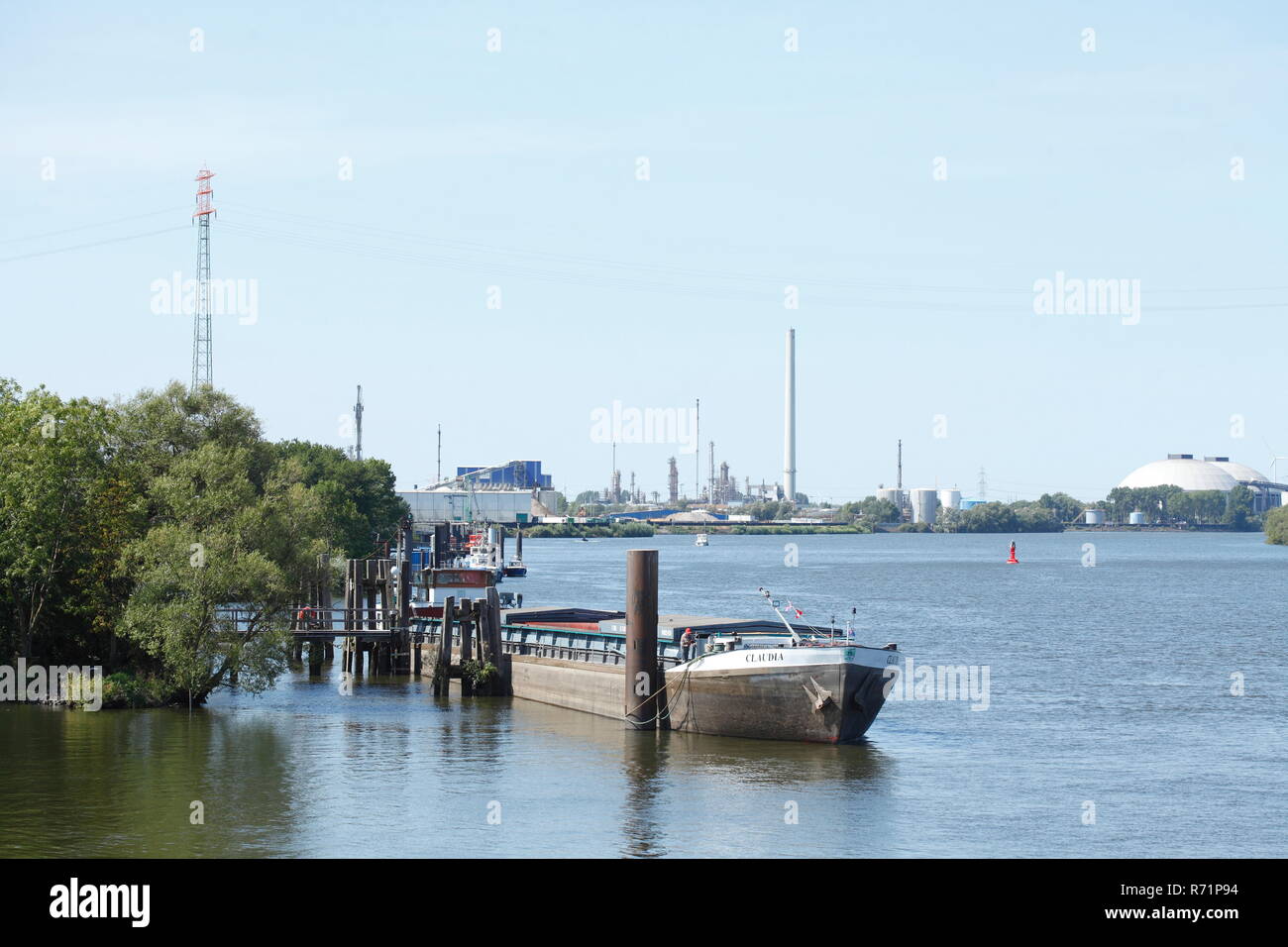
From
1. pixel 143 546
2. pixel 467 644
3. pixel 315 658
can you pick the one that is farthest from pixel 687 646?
pixel 315 658

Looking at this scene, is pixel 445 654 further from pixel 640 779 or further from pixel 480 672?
pixel 640 779

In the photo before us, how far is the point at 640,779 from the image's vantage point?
43.0 meters

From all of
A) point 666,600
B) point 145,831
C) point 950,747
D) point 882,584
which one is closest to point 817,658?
point 950,747

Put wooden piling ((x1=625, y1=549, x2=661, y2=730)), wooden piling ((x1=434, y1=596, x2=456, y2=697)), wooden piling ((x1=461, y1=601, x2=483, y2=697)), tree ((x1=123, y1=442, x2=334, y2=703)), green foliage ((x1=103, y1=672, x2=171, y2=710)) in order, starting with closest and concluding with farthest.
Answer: wooden piling ((x1=625, y1=549, x2=661, y2=730)) < tree ((x1=123, y1=442, x2=334, y2=703)) < green foliage ((x1=103, y1=672, x2=171, y2=710)) < wooden piling ((x1=434, y1=596, x2=456, y2=697)) < wooden piling ((x1=461, y1=601, x2=483, y2=697))

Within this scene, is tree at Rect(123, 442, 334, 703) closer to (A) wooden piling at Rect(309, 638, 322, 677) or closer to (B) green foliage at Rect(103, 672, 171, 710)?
(B) green foliage at Rect(103, 672, 171, 710)

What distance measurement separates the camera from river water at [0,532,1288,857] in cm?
3550

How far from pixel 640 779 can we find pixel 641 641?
7593 millimetres

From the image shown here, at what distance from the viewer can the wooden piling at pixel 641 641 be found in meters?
48.7

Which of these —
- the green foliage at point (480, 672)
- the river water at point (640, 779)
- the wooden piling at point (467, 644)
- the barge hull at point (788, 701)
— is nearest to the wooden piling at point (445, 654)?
the wooden piling at point (467, 644)

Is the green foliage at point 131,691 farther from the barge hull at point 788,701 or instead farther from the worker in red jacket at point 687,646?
the barge hull at point 788,701

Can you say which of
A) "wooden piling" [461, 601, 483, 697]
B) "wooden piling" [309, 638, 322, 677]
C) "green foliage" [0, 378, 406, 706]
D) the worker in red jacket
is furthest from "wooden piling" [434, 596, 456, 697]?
"wooden piling" [309, 638, 322, 677]

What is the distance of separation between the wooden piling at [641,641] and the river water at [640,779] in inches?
36.0

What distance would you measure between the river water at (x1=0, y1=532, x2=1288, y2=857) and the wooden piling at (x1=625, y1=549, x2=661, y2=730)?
3.00 feet

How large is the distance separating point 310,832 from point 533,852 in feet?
20.9
